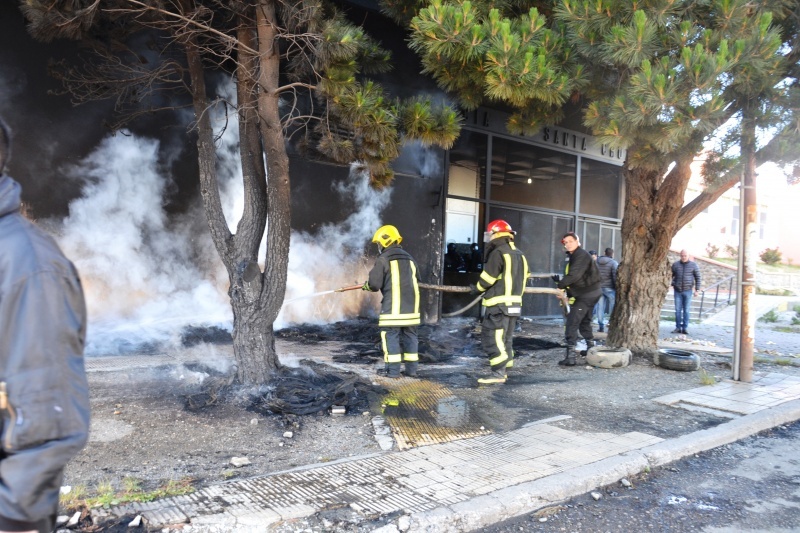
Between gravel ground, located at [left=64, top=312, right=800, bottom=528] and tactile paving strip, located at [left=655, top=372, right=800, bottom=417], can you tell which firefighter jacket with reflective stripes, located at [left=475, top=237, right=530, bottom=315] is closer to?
gravel ground, located at [left=64, top=312, right=800, bottom=528]

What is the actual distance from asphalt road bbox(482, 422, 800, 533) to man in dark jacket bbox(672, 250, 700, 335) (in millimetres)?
6915

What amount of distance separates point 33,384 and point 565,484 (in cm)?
310

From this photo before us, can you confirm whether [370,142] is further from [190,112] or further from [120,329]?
[120,329]

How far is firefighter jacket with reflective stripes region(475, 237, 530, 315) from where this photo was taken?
647cm

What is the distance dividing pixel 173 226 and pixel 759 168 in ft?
24.4

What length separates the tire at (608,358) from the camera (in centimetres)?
740

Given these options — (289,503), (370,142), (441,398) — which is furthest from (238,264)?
(289,503)

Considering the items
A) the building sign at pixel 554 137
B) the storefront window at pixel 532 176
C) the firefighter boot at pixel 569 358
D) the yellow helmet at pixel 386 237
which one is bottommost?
the firefighter boot at pixel 569 358

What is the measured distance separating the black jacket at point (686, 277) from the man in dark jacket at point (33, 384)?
1119 centimetres

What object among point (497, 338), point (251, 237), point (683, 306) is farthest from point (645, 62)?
point (683, 306)

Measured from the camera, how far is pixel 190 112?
8.00 meters

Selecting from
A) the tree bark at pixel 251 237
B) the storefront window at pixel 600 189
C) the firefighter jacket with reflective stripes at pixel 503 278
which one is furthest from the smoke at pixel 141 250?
the storefront window at pixel 600 189

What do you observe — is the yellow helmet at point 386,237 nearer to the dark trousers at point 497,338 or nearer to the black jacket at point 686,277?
the dark trousers at point 497,338

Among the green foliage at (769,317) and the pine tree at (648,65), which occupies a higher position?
the pine tree at (648,65)
